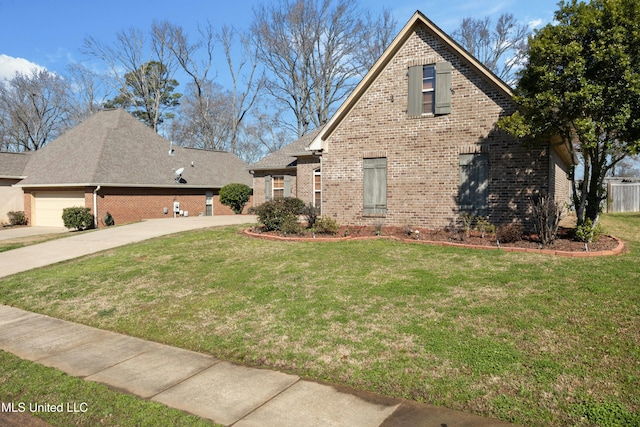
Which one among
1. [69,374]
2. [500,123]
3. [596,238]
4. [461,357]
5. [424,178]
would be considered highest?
[500,123]

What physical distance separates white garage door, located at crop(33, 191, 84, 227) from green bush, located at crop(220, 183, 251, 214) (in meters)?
8.61

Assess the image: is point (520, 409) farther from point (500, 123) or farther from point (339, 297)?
point (500, 123)

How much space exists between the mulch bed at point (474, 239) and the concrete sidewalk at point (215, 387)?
6997 millimetres

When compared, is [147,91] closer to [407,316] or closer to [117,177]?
[117,177]

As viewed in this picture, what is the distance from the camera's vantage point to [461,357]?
15.8 feet

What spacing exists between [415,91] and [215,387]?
38.7 ft

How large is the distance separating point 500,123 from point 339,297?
723 cm

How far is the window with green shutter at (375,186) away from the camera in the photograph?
1448 centimetres

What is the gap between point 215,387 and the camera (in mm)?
4574

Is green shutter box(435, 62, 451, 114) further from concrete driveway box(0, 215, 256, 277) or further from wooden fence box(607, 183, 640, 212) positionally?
wooden fence box(607, 183, 640, 212)

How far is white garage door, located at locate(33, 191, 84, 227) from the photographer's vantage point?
23652 millimetres

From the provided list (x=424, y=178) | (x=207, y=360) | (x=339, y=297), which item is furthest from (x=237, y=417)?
(x=424, y=178)

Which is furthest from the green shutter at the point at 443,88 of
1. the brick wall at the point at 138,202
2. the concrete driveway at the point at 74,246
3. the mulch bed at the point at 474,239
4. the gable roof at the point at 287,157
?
the brick wall at the point at 138,202

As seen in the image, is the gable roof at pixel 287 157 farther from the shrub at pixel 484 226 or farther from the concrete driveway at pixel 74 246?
the shrub at pixel 484 226
